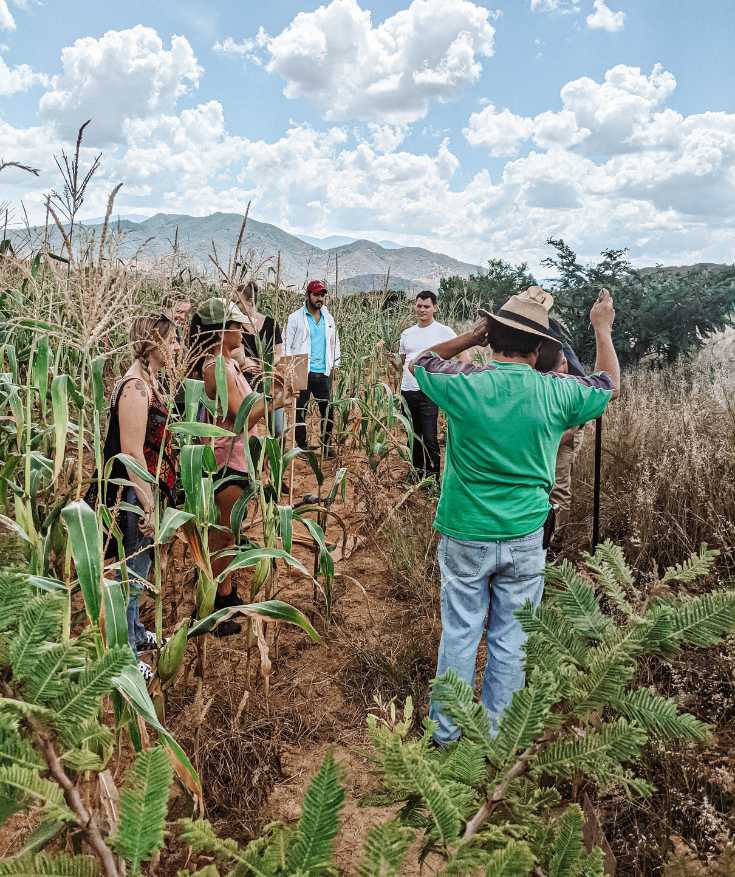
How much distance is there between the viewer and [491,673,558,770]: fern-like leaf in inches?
25.4

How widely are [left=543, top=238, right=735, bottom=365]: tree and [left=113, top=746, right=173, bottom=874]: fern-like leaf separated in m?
8.07

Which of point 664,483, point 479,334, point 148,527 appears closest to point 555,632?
point 479,334

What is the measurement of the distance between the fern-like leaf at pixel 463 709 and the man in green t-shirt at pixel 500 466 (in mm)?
1420

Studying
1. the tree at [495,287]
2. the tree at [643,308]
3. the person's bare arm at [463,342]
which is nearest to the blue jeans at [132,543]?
the person's bare arm at [463,342]

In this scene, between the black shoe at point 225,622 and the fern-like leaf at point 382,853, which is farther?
the black shoe at point 225,622

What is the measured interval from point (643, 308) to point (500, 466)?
696cm

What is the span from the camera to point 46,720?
0.60m

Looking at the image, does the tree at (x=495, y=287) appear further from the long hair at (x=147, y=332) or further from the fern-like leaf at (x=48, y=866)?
the fern-like leaf at (x=48, y=866)

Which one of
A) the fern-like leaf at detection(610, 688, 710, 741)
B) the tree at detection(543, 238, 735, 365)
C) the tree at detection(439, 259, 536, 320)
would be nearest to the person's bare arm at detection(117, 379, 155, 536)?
the fern-like leaf at detection(610, 688, 710, 741)

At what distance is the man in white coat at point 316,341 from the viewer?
5562 millimetres

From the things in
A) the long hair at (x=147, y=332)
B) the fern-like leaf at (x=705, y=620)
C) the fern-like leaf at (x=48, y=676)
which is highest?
the long hair at (x=147, y=332)

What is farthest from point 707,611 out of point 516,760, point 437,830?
point 437,830

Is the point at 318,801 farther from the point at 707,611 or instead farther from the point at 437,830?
the point at 707,611

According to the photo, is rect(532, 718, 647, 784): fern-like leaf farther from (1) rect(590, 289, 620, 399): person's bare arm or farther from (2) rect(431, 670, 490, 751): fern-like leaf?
(1) rect(590, 289, 620, 399): person's bare arm
